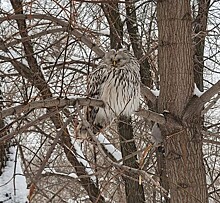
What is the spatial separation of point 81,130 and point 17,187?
52 centimetres

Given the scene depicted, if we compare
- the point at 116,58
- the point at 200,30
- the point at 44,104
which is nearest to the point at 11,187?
the point at 44,104

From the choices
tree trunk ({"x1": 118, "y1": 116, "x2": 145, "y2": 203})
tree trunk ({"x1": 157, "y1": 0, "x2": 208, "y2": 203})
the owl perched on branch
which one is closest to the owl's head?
the owl perched on branch

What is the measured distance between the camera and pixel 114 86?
127 inches

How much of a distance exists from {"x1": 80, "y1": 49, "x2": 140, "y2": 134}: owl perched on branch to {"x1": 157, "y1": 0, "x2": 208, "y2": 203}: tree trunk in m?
0.36

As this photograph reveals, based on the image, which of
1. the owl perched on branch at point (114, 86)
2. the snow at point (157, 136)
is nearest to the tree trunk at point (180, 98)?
the snow at point (157, 136)

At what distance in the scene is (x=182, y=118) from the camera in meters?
2.84

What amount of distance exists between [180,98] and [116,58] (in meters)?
0.67

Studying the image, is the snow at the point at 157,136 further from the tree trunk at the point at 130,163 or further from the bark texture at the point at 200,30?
the tree trunk at the point at 130,163

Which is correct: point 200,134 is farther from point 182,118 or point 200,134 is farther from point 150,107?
point 150,107

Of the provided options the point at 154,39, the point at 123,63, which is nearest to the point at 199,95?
the point at 123,63

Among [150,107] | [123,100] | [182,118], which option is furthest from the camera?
[150,107]

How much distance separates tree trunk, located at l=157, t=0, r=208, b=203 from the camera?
2855 millimetres

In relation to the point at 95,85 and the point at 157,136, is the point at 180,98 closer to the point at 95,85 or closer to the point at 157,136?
the point at 157,136

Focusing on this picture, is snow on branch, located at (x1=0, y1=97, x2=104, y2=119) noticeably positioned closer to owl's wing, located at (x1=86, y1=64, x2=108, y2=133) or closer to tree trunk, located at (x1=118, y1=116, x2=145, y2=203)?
owl's wing, located at (x1=86, y1=64, x2=108, y2=133)
